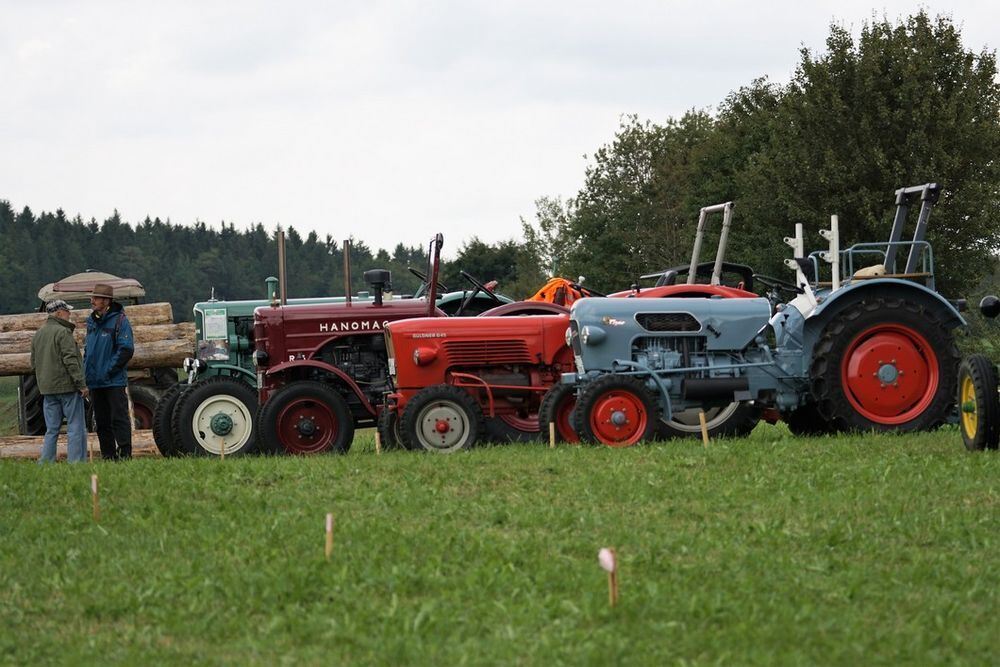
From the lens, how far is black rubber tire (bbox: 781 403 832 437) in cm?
1312

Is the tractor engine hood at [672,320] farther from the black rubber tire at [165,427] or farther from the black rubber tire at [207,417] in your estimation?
the black rubber tire at [165,427]

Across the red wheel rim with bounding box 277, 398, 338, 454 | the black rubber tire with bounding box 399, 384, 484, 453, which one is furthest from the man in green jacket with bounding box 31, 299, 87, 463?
the black rubber tire with bounding box 399, 384, 484, 453

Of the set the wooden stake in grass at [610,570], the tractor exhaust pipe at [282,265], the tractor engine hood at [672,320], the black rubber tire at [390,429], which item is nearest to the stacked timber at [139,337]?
the tractor exhaust pipe at [282,265]

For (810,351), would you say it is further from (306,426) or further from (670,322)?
(306,426)

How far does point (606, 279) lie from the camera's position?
4856cm

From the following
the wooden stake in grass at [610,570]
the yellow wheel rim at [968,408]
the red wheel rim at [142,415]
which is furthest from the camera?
the red wheel rim at [142,415]

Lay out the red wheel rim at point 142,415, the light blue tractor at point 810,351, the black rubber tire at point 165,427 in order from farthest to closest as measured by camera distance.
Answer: the red wheel rim at point 142,415 < the black rubber tire at point 165,427 < the light blue tractor at point 810,351

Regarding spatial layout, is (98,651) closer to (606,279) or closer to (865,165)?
(865,165)

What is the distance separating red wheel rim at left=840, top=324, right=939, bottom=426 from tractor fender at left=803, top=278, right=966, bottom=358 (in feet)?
0.91

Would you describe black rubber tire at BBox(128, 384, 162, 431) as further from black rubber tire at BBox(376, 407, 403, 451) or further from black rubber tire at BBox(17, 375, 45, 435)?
black rubber tire at BBox(376, 407, 403, 451)

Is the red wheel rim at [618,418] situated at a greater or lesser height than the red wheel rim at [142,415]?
greater

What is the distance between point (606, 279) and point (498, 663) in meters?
43.5

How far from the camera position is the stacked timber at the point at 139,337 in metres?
18.0

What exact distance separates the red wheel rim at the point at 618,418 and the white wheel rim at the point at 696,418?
677 millimetres
